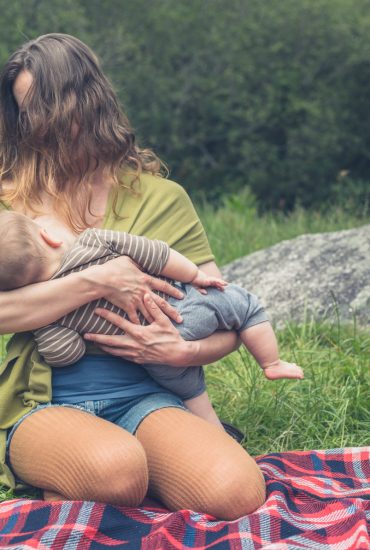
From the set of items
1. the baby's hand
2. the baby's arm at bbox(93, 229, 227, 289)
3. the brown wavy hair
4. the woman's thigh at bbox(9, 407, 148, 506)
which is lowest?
the woman's thigh at bbox(9, 407, 148, 506)

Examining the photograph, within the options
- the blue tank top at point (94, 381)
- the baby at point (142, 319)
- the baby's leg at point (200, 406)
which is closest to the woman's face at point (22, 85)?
the baby at point (142, 319)

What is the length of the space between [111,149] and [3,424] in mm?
1087

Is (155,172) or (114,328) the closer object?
(114,328)

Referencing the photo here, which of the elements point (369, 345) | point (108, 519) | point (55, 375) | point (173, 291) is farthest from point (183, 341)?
point (369, 345)

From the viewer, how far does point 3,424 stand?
3393 mm

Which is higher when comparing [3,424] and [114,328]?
[114,328]

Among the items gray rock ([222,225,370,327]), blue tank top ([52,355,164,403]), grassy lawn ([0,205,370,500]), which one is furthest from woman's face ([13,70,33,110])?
gray rock ([222,225,370,327])

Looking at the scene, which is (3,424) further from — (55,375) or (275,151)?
(275,151)

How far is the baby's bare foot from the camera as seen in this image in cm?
355

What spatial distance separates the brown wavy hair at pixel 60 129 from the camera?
3.60 m

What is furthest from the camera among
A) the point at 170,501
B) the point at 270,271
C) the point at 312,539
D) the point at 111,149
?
the point at 270,271

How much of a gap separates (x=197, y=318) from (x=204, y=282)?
0.13 metres

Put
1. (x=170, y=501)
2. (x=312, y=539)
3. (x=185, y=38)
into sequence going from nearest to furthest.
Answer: (x=312, y=539) < (x=170, y=501) < (x=185, y=38)

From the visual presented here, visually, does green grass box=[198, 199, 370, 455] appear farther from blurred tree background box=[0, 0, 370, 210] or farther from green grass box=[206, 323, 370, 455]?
blurred tree background box=[0, 0, 370, 210]
